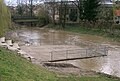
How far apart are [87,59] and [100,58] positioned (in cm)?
185

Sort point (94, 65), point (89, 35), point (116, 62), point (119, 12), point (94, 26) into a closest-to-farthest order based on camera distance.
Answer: point (94, 65), point (116, 62), point (89, 35), point (94, 26), point (119, 12)

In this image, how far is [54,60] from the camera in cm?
3050

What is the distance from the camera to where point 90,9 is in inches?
2840

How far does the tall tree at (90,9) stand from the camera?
72.1 m

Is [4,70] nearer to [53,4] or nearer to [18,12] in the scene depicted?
[53,4]

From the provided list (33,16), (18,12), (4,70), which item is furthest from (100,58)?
(18,12)

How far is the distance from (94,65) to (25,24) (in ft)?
239

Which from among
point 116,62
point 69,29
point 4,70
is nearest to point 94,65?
point 116,62

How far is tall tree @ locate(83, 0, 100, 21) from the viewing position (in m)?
72.1

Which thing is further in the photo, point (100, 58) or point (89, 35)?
point (89, 35)

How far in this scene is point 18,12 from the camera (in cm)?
10925

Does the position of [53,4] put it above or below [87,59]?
above

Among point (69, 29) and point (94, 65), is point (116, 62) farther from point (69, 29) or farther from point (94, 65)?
point (69, 29)

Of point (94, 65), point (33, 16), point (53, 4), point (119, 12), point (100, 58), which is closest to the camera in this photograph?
point (94, 65)
